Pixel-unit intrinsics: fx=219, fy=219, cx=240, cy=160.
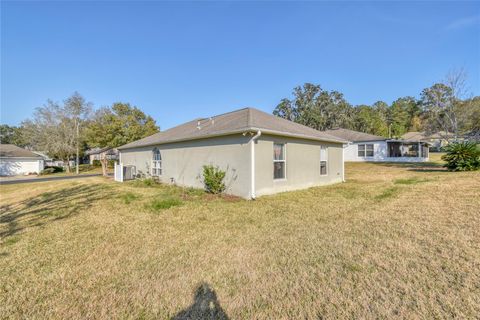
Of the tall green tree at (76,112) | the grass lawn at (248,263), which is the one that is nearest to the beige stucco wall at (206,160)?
the grass lawn at (248,263)

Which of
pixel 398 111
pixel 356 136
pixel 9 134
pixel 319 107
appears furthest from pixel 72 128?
pixel 398 111

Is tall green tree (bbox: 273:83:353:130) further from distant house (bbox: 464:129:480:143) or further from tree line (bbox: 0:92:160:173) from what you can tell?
tree line (bbox: 0:92:160:173)

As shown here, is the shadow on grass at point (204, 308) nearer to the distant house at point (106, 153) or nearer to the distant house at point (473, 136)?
the distant house at point (106, 153)

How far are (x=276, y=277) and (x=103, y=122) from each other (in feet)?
120

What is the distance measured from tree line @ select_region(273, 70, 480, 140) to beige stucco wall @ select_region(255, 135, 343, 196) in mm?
15585

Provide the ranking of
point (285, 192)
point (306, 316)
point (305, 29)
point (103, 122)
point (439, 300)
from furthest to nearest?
point (103, 122), point (305, 29), point (285, 192), point (439, 300), point (306, 316)

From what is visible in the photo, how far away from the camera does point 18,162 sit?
26.6m

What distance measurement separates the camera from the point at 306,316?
225 cm

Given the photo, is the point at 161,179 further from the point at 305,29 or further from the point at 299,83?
the point at 299,83

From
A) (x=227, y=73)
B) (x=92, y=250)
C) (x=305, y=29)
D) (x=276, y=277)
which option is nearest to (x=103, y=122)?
(x=227, y=73)

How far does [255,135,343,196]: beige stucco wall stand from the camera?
8.37m

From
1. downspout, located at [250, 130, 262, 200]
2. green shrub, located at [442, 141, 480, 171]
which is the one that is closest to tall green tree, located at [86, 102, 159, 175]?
downspout, located at [250, 130, 262, 200]

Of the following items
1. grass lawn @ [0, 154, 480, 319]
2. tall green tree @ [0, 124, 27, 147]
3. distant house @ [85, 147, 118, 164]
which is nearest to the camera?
grass lawn @ [0, 154, 480, 319]

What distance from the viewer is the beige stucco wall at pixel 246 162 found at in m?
8.31
